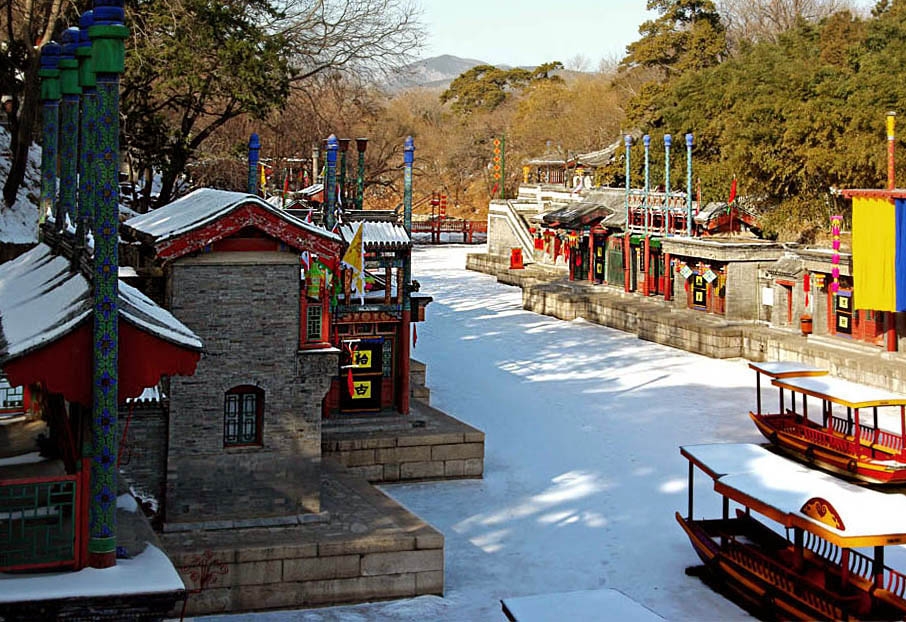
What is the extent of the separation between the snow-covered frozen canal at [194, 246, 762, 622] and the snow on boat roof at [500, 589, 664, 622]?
0.14 meters

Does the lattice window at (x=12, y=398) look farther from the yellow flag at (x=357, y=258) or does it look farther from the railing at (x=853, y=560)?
the railing at (x=853, y=560)

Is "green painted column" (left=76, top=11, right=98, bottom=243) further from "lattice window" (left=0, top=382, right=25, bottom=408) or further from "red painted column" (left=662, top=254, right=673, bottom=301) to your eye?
"red painted column" (left=662, top=254, right=673, bottom=301)

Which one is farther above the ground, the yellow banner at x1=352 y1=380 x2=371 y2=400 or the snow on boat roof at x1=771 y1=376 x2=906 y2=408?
the snow on boat roof at x1=771 y1=376 x2=906 y2=408

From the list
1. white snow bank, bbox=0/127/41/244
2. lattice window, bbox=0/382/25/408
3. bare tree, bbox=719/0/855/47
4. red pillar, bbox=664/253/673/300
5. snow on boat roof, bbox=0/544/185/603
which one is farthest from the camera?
bare tree, bbox=719/0/855/47

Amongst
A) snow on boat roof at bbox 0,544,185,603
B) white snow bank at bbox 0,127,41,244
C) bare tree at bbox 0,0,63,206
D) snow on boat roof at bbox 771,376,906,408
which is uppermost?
bare tree at bbox 0,0,63,206

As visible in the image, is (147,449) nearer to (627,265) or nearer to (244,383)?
(244,383)

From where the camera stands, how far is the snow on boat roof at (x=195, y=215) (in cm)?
1258

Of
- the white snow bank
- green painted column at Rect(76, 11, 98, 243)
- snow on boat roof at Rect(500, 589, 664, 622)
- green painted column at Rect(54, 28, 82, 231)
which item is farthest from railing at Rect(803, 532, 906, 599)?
the white snow bank

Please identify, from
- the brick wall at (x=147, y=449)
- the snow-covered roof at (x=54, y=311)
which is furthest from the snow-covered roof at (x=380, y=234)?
the snow-covered roof at (x=54, y=311)

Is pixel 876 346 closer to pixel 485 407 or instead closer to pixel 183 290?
pixel 485 407

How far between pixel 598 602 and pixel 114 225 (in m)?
4.73

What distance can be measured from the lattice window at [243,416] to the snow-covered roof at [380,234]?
5354mm

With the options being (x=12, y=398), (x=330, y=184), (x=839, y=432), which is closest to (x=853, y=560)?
(x=839, y=432)

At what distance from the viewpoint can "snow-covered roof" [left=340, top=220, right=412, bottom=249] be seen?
714 inches
